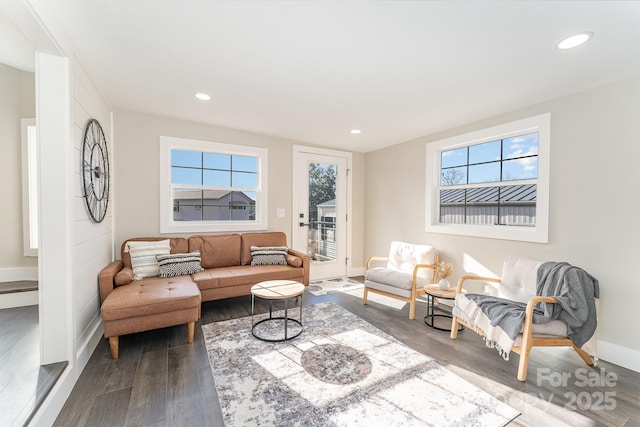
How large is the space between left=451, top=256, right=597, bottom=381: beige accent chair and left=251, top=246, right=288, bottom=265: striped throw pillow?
7.34ft

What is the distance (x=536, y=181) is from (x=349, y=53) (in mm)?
2392

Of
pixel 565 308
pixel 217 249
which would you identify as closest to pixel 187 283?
pixel 217 249

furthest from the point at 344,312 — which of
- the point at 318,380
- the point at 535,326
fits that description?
the point at 535,326

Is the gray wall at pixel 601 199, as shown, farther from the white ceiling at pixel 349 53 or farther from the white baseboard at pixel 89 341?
the white baseboard at pixel 89 341

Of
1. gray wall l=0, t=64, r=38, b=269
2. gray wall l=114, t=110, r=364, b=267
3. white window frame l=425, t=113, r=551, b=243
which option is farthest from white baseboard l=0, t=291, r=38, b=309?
white window frame l=425, t=113, r=551, b=243

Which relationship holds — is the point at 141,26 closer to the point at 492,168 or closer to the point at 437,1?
the point at 437,1

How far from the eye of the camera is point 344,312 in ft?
10.9

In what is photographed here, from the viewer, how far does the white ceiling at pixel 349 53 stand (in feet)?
5.24

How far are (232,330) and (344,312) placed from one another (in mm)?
1319

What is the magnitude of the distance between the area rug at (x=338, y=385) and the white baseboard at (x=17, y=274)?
241cm

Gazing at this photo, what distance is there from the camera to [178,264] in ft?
10.3

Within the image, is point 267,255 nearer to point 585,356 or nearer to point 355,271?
point 355,271

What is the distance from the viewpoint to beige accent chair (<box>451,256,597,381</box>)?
2.04 metres

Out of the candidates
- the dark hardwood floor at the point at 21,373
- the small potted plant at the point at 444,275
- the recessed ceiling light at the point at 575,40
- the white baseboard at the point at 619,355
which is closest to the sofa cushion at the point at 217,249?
the dark hardwood floor at the point at 21,373
